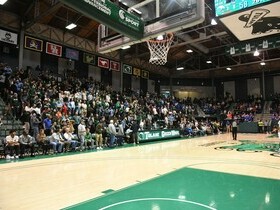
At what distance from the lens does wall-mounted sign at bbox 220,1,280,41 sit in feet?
19.2

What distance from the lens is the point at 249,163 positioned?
797cm

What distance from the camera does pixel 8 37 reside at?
1648 cm

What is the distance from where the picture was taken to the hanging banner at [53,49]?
61.6ft

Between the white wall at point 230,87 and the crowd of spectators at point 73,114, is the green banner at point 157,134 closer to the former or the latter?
the crowd of spectators at point 73,114

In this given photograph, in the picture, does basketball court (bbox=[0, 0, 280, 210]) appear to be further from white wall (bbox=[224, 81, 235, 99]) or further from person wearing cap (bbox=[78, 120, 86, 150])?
white wall (bbox=[224, 81, 235, 99])

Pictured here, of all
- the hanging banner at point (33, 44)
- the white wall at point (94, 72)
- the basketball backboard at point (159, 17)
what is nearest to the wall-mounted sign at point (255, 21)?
the basketball backboard at point (159, 17)

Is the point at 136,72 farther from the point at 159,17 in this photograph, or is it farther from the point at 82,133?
the point at 159,17

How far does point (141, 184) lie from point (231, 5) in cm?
470

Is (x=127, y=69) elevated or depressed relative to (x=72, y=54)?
depressed

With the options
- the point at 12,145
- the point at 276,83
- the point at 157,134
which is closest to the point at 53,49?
the point at 157,134

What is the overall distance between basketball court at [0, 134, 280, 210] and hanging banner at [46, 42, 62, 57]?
489 inches

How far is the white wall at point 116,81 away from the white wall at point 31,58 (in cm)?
777

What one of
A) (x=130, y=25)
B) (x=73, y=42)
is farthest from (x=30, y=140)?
(x=73, y=42)

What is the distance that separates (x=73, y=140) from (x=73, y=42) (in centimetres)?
1158
